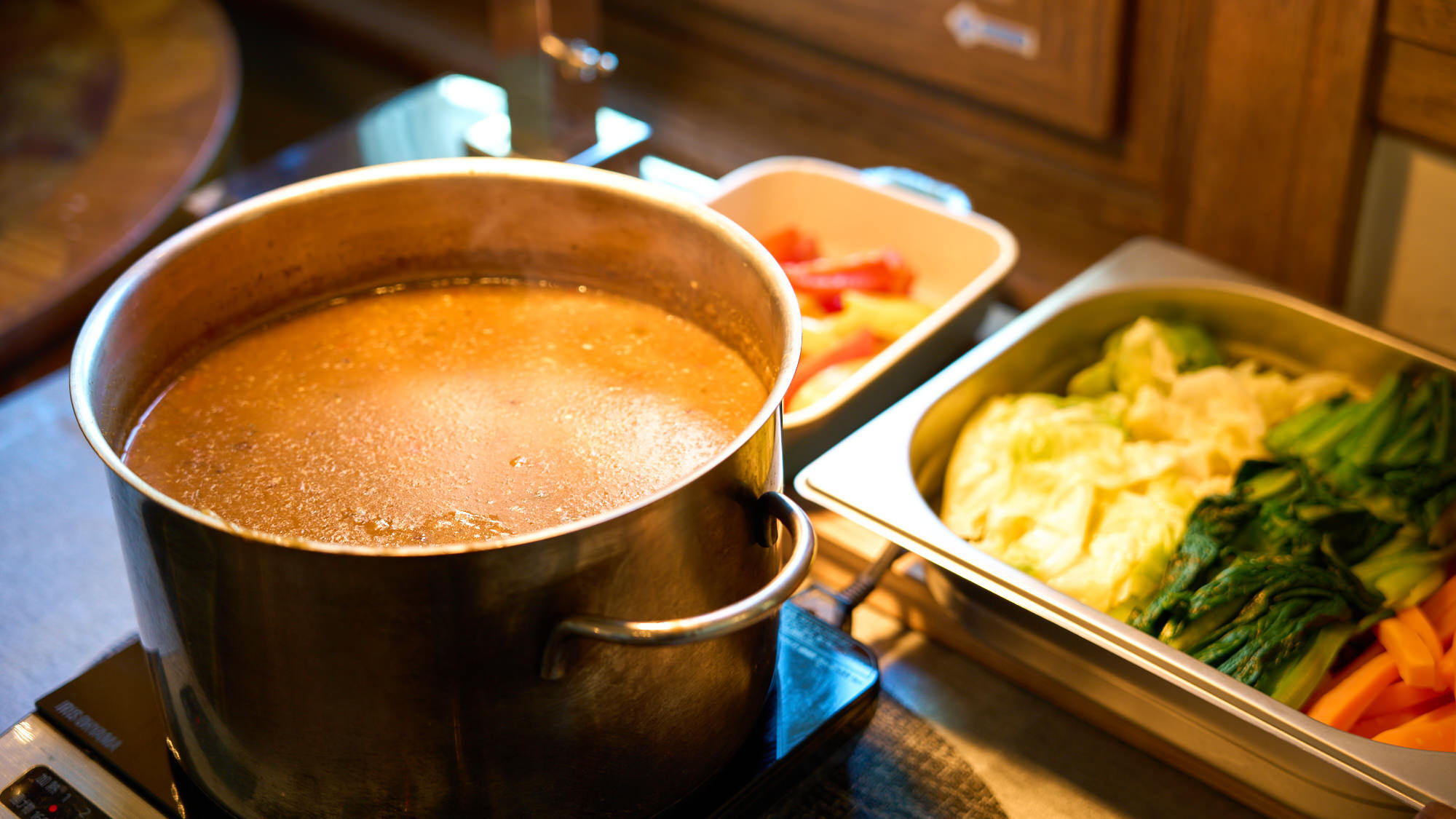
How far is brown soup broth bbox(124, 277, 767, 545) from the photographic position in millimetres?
814


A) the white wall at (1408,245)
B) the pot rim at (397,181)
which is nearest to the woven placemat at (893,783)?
the pot rim at (397,181)

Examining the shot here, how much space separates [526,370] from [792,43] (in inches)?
50.6

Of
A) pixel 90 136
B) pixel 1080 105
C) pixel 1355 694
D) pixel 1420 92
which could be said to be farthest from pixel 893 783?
pixel 90 136

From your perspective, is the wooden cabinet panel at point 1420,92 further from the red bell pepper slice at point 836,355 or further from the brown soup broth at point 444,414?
the brown soup broth at point 444,414

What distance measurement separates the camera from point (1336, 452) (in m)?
1.11

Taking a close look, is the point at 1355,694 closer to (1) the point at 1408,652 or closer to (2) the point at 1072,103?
(1) the point at 1408,652

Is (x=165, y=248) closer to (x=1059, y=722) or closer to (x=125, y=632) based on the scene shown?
(x=125, y=632)

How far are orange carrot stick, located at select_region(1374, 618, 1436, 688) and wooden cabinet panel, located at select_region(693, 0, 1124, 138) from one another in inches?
37.2

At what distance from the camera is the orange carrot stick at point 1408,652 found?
897 mm

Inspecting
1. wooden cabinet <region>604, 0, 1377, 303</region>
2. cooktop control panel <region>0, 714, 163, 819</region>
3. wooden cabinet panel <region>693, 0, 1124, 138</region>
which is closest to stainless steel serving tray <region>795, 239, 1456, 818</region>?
wooden cabinet <region>604, 0, 1377, 303</region>

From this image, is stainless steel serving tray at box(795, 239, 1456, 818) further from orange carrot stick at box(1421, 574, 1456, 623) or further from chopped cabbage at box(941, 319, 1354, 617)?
orange carrot stick at box(1421, 574, 1456, 623)

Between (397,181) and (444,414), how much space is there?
0.65ft

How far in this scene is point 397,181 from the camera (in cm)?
96

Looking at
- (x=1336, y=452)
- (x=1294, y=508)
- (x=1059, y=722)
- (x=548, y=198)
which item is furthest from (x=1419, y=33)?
(x=548, y=198)
